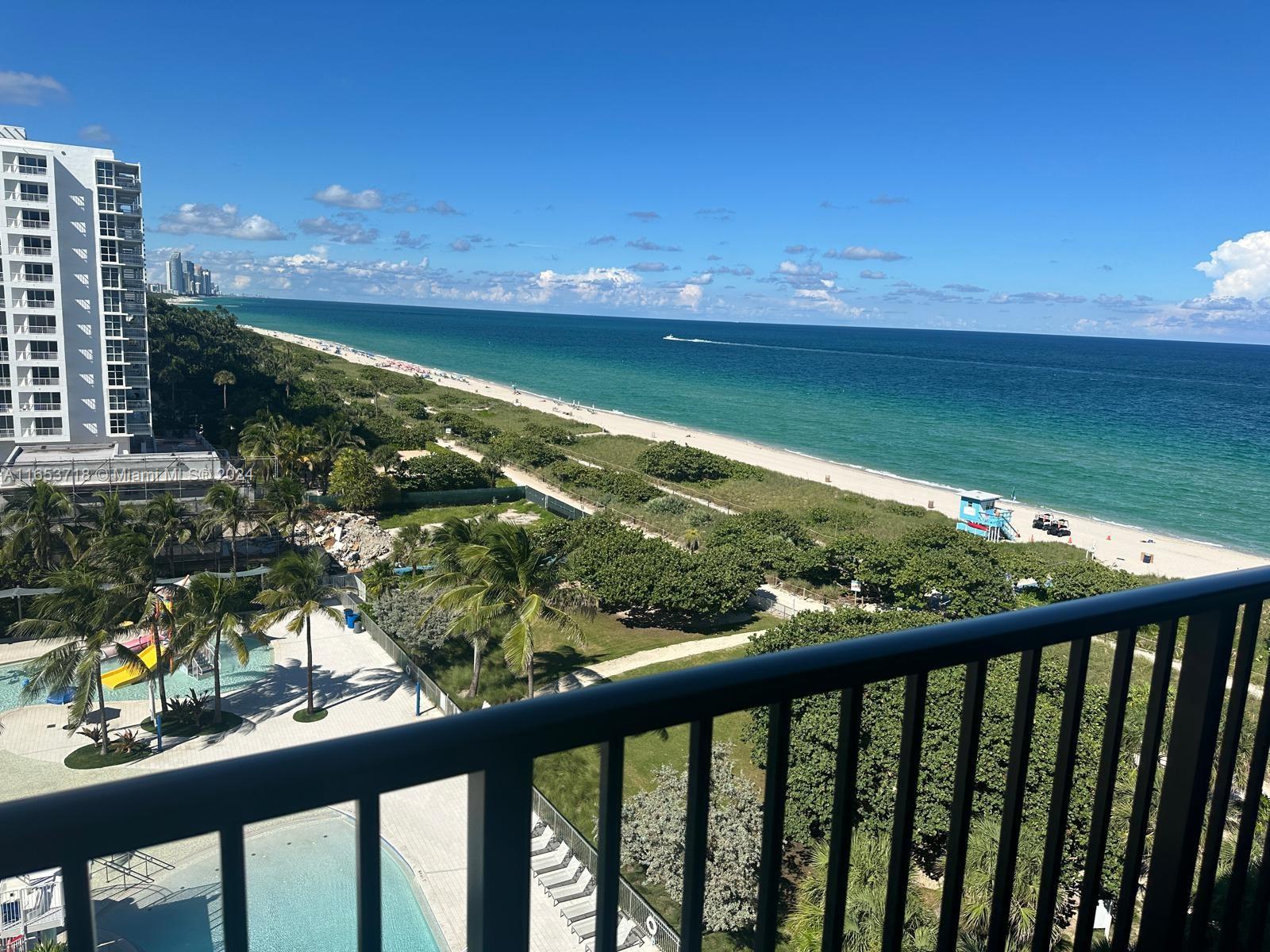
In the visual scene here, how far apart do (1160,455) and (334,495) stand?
178 feet

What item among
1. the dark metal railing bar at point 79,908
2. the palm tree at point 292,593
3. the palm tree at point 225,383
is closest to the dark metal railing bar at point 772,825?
the dark metal railing bar at point 79,908

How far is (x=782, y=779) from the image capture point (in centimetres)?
174

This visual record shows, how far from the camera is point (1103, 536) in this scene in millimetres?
37562

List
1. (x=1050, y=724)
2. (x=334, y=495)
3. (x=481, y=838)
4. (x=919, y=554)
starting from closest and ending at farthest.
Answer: (x=481, y=838) < (x=1050, y=724) < (x=919, y=554) < (x=334, y=495)

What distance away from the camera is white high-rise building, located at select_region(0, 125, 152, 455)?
3009 cm

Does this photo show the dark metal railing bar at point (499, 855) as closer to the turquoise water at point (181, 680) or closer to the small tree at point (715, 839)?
the small tree at point (715, 839)

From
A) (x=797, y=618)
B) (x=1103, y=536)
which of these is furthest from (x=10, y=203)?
(x=1103, y=536)

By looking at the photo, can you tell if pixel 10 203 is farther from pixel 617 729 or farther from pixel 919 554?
pixel 617 729

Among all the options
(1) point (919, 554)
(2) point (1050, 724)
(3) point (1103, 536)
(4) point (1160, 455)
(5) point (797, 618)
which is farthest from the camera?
(4) point (1160, 455)

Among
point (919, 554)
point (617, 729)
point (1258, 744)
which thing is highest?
point (617, 729)

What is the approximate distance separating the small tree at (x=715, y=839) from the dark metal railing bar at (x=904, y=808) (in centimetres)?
387

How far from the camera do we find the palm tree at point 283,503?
27625 mm

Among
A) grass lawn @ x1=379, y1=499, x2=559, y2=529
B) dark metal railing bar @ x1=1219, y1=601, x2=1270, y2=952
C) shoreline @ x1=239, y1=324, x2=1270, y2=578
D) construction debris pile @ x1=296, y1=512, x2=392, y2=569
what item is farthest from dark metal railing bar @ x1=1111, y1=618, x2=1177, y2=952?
grass lawn @ x1=379, y1=499, x2=559, y2=529

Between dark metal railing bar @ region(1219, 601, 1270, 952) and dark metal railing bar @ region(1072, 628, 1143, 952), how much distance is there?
1.88 feet
